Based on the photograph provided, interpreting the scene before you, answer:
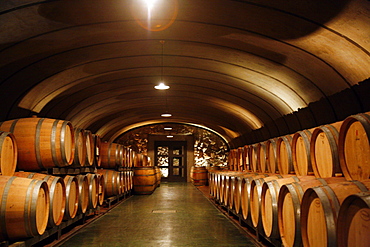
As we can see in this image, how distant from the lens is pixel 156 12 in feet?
15.0

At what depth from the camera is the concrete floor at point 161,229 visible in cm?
517

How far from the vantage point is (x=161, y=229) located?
20.2ft

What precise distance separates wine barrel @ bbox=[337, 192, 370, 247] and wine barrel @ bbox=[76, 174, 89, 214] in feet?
15.3

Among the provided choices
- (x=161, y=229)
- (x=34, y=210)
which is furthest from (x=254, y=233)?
(x=34, y=210)

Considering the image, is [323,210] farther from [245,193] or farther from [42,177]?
[42,177]

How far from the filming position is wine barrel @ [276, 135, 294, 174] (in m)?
5.41

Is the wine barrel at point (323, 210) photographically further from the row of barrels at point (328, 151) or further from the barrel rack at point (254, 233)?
the barrel rack at point (254, 233)

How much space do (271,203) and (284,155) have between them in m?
1.77

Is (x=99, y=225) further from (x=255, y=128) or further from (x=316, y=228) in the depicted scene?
(x=255, y=128)

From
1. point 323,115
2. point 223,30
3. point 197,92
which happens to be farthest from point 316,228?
point 197,92

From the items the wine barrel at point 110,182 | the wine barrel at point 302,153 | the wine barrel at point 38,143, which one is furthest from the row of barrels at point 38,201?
the wine barrel at point 302,153

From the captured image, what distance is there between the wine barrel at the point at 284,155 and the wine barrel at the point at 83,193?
11.3ft

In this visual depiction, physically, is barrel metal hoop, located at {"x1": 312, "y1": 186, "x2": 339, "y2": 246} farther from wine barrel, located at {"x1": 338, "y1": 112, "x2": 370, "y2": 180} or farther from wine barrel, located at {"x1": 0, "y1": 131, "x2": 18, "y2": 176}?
wine barrel, located at {"x1": 0, "y1": 131, "x2": 18, "y2": 176}

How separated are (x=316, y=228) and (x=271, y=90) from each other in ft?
17.5
